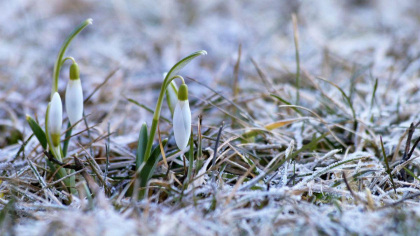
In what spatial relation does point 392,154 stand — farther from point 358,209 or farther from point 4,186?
point 4,186

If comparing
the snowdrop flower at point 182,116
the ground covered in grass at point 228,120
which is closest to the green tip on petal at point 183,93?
the snowdrop flower at point 182,116

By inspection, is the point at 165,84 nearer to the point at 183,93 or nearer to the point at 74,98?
the point at 183,93

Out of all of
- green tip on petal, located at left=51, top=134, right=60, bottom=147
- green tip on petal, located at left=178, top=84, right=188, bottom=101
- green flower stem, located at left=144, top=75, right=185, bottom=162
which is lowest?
green tip on petal, located at left=51, top=134, right=60, bottom=147

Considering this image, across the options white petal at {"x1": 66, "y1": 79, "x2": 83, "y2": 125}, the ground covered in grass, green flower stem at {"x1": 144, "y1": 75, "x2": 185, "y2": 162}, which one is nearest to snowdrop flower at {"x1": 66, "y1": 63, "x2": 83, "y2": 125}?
white petal at {"x1": 66, "y1": 79, "x2": 83, "y2": 125}

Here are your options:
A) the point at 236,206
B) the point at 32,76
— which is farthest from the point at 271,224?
the point at 32,76

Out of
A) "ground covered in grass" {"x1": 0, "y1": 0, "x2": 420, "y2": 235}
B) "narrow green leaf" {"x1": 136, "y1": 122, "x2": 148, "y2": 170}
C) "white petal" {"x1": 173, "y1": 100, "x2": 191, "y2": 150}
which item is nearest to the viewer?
"ground covered in grass" {"x1": 0, "y1": 0, "x2": 420, "y2": 235}

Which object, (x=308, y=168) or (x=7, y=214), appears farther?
(x=308, y=168)

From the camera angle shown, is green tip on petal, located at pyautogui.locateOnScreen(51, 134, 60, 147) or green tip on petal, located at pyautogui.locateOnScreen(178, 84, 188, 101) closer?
green tip on petal, located at pyautogui.locateOnScreen(178, 84, 188, 101)

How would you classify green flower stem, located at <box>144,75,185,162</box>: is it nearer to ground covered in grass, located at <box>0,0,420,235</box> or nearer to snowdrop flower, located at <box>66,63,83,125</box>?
ground covered in grass, located at <box>0,0,420,235</box>
